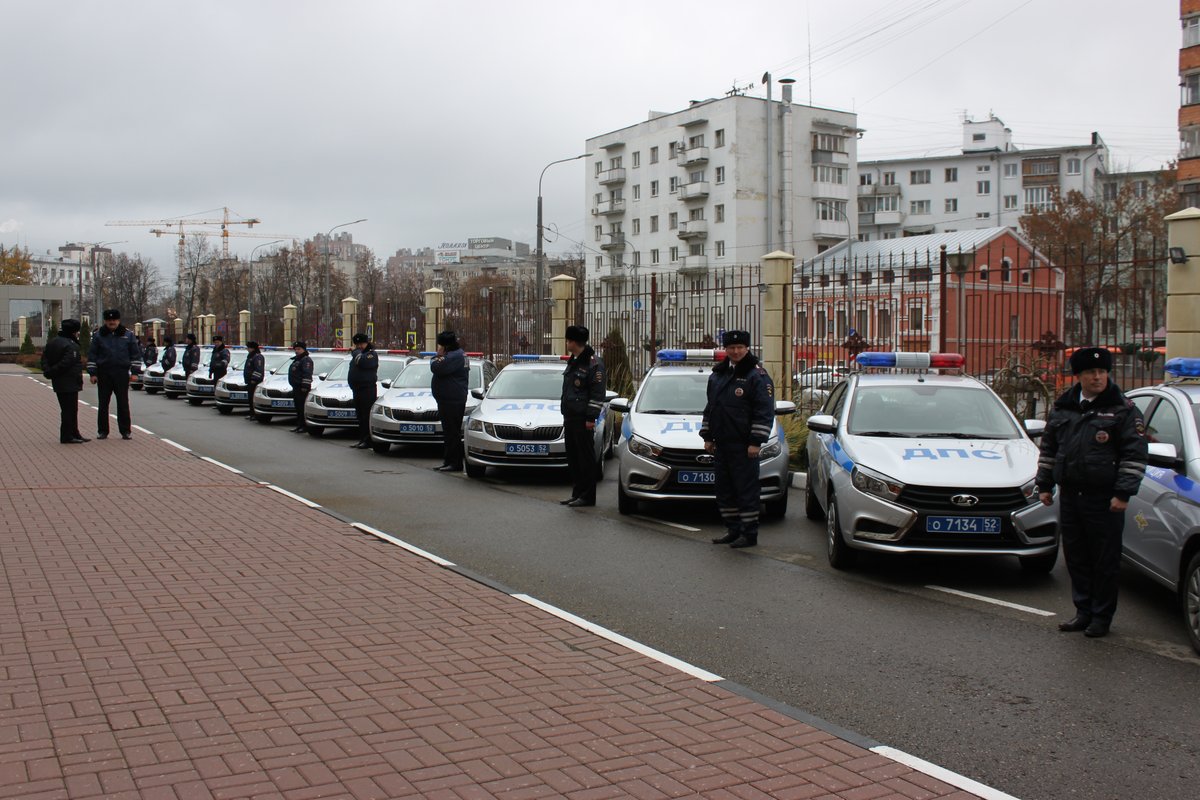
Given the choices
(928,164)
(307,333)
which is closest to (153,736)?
(307,333)

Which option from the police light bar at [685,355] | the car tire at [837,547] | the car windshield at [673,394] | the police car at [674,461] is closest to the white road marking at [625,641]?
the car tire at [837,547]

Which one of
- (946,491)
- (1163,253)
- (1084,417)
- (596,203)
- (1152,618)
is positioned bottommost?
(1152,618)

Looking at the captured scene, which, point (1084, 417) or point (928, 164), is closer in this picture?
point (1084, 417)

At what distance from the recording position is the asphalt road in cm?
471

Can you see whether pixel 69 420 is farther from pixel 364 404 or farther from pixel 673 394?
pixel 673 394

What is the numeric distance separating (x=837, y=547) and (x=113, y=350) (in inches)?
518

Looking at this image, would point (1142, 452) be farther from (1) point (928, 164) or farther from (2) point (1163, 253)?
(1) point (928, 164)

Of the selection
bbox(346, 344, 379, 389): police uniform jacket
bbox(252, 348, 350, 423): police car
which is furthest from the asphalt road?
bbox(252, 348, 350, 423): police car

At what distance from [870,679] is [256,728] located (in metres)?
3.09

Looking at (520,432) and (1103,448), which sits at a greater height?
(1103,448)

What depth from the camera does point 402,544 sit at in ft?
30.1

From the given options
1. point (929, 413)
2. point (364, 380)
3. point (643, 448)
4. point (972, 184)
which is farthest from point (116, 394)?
point (972, 184)

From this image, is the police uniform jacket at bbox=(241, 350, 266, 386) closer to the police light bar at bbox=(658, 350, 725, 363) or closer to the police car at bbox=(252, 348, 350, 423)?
the police car at bbox=(252, 348, 350, 423)

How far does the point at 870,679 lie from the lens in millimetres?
5680
